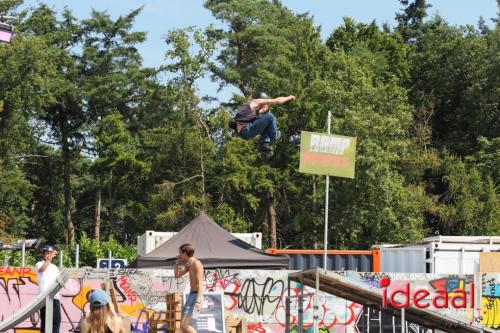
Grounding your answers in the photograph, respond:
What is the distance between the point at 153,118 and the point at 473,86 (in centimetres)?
1894

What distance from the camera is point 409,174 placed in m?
51.0

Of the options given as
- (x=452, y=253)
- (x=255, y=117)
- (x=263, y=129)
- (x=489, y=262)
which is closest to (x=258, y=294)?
(x=263, y=129)

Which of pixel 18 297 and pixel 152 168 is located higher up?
pixel 152 168

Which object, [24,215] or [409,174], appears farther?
[24,215]

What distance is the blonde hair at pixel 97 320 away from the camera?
8930 mm

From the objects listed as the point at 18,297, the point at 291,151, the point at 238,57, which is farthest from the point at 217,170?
the point at 18,297

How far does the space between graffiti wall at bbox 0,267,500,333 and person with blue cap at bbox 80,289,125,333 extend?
750 cm

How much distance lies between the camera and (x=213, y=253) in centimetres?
1922

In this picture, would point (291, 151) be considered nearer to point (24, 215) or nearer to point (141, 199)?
point (141, 199)

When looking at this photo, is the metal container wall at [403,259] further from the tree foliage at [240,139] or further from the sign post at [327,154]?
the tree foliage at [240,139]

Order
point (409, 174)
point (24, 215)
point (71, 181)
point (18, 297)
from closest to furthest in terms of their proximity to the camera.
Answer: point (18, 297) < point (409, 174) < point (24, 215) < point (71, 181)

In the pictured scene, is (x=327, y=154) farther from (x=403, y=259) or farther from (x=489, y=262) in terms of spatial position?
(x=403, y=259)

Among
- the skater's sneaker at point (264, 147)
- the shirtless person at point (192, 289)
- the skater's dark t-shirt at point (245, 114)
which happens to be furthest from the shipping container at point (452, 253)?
the shirtless person at point (192, 289)

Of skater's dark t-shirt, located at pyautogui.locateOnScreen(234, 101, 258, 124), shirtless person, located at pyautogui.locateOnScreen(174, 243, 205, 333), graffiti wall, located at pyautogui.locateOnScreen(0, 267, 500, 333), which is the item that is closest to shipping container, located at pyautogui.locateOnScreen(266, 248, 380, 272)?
graffiti wall, located at pyautogui.locateOnScreen(0, 267, 500, 333)
